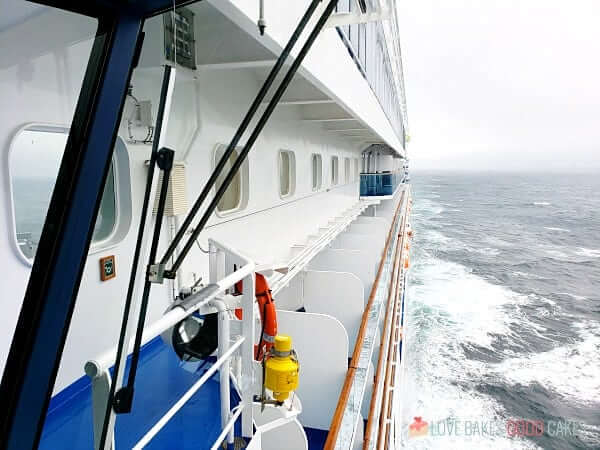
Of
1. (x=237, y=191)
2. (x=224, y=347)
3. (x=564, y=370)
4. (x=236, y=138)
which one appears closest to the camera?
(x=236, y=138)

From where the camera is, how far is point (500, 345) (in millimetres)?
11477

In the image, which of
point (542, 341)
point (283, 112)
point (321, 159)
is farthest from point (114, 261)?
point (542, 341)

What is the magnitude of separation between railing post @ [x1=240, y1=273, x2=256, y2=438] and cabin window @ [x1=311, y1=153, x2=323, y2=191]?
4996mm

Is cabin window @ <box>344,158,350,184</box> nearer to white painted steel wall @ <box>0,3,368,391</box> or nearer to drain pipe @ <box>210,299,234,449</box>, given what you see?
white painted steel wall @ <box>0,3,368,391</box>

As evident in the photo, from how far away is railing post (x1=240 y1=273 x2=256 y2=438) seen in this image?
183 cm

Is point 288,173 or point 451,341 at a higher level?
point 288,173

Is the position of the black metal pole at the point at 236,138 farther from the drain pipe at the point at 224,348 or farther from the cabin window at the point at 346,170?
the cabin window at the point at 346,170

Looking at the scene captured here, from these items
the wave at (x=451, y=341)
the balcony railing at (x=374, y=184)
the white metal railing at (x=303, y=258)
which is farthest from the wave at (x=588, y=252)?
the white metal railing at (x=303, y=258)

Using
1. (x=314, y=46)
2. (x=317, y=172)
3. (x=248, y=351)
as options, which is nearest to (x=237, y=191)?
(x=314, y=46)

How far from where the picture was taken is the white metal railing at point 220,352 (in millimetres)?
974

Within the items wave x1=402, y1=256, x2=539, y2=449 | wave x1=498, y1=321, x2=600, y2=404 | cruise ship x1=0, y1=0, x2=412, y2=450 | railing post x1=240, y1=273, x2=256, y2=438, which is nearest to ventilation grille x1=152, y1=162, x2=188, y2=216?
cruise ship x1=0, y1=0, x2=412, y2=450

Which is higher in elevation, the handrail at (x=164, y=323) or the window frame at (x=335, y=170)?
the window frame at (x=335, y=170)

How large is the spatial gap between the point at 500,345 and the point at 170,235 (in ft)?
37.9

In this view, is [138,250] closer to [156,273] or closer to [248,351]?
[156,273]
